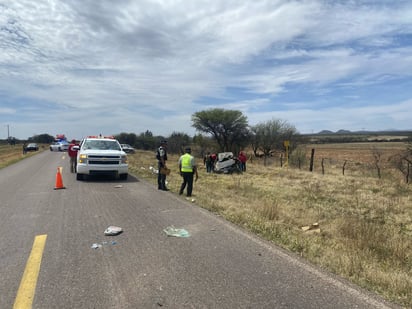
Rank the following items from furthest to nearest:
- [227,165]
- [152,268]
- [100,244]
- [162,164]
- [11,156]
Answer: [11,156] < [227,165] < [162,164] < [100,244] < [152,268]

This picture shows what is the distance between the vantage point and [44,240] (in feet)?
18.2

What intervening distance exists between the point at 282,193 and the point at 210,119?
3804cm

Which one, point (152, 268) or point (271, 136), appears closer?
point (152, 268)

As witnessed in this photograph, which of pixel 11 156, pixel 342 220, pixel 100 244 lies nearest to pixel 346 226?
pixel 342 220

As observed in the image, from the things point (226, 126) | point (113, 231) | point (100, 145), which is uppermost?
point (226, 126)

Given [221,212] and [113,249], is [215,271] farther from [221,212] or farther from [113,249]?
[221,212]

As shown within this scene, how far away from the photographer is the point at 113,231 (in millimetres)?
5957

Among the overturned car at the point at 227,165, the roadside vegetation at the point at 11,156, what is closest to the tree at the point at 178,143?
the roadside vegetation at the point at 11,156

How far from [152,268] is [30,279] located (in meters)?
1.44

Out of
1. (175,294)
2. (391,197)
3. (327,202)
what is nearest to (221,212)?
(175,294)

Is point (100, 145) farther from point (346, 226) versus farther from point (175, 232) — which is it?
point (346, 226)

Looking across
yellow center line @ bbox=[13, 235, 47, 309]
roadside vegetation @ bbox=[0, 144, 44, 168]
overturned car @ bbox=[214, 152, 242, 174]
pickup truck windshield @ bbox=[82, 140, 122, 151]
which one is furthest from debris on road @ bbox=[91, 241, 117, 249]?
roadside vegetation @ bbox=[0, 144, 44, 168]

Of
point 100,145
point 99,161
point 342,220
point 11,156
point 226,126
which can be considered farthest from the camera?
point 226,126

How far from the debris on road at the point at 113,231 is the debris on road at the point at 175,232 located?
32.6 inches
